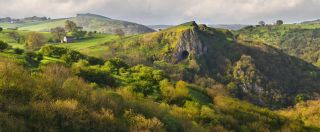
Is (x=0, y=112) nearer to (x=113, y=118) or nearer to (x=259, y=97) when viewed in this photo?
(x=113, y=118)

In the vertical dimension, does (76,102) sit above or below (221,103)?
above

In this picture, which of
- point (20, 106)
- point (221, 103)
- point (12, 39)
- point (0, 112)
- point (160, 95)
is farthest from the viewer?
point (12, 39)

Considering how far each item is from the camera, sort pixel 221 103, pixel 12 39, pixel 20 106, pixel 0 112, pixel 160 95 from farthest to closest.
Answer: pixel 12 39 < pixel 221 103 < pixel 160 95 < pixel 20 106 < pixel 0 112

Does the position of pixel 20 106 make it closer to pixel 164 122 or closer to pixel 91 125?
pixel 91 125

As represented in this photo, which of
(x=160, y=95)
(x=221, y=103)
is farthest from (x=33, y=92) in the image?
(x=221, y=103)

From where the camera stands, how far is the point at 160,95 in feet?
128

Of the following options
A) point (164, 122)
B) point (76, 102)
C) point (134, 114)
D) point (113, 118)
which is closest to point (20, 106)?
point (76, 102)

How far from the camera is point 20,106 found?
60.4 ft

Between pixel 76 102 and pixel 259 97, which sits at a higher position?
pixel 76 102

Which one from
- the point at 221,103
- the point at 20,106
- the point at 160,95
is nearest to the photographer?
the point at 20,106

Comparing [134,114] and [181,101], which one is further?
[181,101]

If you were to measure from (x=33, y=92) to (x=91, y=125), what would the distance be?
3779 mm

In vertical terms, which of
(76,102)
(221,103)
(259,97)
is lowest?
(259,97)

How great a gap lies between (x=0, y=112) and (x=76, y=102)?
14.0 feet
